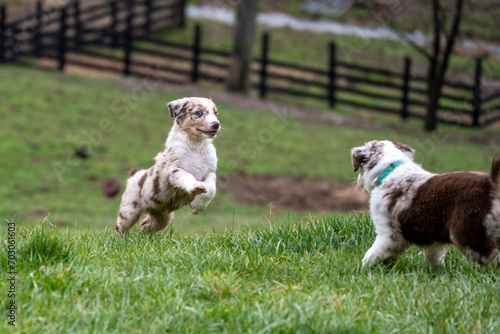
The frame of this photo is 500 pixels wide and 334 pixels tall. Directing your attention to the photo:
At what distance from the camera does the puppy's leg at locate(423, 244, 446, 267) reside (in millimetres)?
5621

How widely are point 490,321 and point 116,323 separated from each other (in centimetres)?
224

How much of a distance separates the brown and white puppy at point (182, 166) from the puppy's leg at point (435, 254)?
6.11ft

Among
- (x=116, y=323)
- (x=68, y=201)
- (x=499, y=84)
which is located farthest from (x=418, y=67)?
(x=116, y=323)

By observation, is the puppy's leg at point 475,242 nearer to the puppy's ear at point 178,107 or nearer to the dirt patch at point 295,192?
the puppy's ear at point 178,107

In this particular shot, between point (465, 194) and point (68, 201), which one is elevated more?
point (465, 194)

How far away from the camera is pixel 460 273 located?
5234 mm

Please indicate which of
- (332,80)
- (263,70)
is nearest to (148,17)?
(263,70)

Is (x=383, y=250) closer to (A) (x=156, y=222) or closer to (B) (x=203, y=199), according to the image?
(B) (x=203, y=199)

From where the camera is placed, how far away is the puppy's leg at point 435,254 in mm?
5621

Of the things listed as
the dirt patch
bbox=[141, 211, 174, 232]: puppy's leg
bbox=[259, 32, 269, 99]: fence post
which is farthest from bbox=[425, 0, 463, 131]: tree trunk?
bbox=[141, 211, 174, 232]: puppy's leg

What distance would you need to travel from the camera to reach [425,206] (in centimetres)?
532

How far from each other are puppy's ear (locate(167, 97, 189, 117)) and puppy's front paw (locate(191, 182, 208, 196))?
2.79 feet

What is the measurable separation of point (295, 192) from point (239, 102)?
24.1 feet

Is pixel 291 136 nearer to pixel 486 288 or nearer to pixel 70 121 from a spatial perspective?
pixel 70 121
